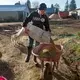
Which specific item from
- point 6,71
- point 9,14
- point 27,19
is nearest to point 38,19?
point 27,19

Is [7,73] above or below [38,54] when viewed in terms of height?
below

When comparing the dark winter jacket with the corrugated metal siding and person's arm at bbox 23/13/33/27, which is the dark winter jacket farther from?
the corrugated metal siding

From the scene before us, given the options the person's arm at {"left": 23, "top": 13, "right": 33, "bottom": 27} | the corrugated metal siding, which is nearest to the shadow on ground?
the person's arm at {"left": 23, "top": 13, "right": 33, "bottom": 27}

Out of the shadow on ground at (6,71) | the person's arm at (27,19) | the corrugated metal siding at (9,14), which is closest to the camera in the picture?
the shadow on ground at (6,71)

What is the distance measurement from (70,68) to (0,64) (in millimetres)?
1994

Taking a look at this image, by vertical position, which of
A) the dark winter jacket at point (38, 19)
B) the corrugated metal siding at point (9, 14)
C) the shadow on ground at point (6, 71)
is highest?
the dark winter jacket at point (38, 19)

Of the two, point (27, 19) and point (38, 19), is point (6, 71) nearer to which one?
point (27, 19)

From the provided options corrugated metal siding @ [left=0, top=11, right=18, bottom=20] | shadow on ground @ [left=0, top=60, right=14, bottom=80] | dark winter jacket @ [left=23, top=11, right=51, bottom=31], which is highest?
dark winter jacket @ [left=23, top=11, right=51, bottom=31]

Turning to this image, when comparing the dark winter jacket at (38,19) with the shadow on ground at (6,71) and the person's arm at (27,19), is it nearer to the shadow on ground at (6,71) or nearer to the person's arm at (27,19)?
the person's arm at (27,19)

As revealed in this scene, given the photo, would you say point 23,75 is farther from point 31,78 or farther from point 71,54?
point 71,54

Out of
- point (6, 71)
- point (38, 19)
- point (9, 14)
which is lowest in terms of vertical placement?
point (9, 14)

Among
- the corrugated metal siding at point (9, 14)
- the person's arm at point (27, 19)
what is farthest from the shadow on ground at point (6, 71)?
the corrugated metal siding at point (9, 14)

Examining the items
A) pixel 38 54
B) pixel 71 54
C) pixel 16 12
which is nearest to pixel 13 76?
pixel 38 54

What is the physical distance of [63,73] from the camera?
6.89 metres
